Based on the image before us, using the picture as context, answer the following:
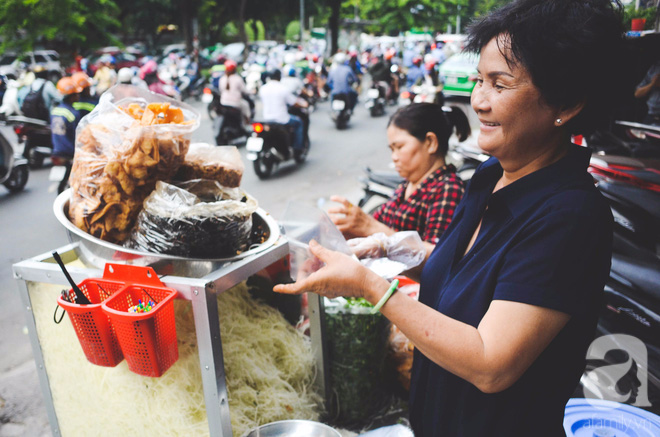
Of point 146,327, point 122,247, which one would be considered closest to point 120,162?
point 122,247

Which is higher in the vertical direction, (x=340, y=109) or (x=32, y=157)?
(x=340, y=109)

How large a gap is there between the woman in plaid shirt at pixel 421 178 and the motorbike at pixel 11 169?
6100 mm

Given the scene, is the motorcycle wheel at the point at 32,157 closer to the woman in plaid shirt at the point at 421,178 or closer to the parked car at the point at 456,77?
the woman in plaid shirt at the point at 421,178

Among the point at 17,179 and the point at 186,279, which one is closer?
the point at 186,279

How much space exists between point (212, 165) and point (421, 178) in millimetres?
1149

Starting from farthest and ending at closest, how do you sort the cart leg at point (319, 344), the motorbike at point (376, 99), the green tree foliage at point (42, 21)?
1. the green tree foliage at point (42, 21)
2. the motorbike at point (376, 99)
3. the cart leg at point (319, 344)

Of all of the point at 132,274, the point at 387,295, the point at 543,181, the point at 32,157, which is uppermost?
the point at 543,181

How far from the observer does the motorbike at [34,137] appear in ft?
24.2

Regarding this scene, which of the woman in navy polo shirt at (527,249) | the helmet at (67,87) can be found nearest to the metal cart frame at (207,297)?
the woman in navy polo shirt at (527,249)

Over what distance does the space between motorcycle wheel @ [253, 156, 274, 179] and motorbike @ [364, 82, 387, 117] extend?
254 inches

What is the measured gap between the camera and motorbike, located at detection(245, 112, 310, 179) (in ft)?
23.3

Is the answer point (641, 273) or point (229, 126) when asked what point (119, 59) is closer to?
point (229, 126)

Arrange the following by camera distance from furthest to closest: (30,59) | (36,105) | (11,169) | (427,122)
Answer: (30,59) → (36,105) → (11,169) → (427,122)

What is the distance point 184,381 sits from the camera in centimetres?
158
